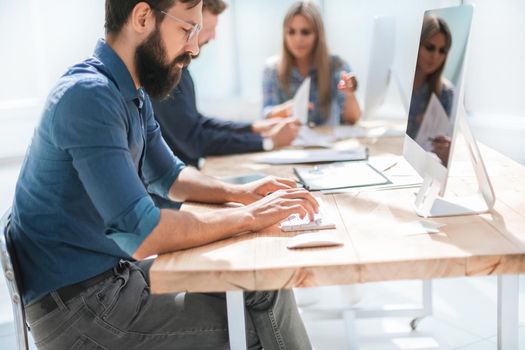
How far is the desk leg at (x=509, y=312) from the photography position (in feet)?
4.15

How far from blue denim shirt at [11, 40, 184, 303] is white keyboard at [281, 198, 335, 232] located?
12.1 inches

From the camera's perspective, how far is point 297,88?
3.46 meters


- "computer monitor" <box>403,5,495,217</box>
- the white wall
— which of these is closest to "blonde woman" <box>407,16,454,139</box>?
"computer monitor" <box>403,5,495,217</box>

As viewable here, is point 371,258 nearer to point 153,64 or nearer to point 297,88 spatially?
point 153,64

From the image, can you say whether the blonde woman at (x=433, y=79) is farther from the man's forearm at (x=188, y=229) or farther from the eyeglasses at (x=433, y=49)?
the man's forearm at (x=188, y=229)

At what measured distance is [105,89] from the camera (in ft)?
4.32

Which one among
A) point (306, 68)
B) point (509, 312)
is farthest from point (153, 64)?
point (306, 68)

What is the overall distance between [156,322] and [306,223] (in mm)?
390

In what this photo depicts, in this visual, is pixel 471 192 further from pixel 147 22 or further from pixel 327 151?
pixel 147 22

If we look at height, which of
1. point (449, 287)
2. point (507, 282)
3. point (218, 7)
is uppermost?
point (218, 7)

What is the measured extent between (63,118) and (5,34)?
4.42 meters

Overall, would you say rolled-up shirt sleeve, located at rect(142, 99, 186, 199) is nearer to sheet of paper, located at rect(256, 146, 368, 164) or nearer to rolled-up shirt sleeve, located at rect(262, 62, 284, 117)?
sheet of paper, located at rect(256, 146, 368, 164)

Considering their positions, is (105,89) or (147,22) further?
(147,22)

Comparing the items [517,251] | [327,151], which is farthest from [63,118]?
[327,151]
